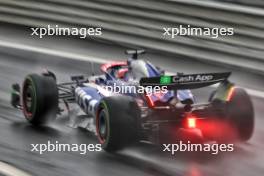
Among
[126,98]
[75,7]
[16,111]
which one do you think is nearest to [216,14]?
[75,7]

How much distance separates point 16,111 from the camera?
10102mm

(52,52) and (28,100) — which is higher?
(52,52)

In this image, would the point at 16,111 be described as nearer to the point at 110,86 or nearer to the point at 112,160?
the point at 110,86

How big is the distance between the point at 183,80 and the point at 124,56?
5.37 metres

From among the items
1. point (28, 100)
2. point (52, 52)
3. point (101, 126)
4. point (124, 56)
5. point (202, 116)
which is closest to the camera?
point (202, 116)

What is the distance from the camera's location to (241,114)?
838 cm

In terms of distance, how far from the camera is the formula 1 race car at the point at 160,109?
7.95 metres

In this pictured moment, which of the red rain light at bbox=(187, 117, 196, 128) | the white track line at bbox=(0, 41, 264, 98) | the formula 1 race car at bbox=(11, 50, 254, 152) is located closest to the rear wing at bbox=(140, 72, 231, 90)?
the formula 1 race car at bbox=(11, 50, 254, 152)

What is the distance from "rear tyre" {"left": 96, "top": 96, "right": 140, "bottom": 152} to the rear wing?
0.37 m

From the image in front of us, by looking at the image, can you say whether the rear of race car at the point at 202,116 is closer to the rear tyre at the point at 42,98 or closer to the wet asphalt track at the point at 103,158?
the wet asphalt track at the point at 103,158

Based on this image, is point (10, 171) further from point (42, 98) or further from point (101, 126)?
point (42, 98)

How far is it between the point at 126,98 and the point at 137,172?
2.55 ft

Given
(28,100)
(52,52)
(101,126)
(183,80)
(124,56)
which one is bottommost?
(101,126)

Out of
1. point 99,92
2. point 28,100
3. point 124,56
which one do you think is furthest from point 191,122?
point 124,56
